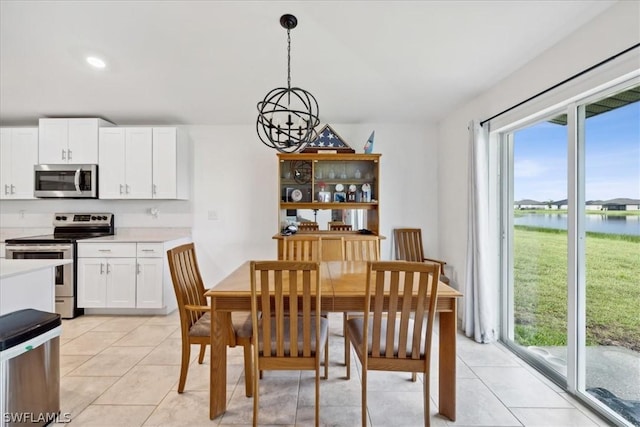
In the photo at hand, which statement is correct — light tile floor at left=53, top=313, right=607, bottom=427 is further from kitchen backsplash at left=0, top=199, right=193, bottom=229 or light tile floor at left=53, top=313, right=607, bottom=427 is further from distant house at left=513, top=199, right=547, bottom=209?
kitchen backsplash at left=0, top=199, right=193, bottom=229

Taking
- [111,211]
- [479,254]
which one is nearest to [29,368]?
[111,211]

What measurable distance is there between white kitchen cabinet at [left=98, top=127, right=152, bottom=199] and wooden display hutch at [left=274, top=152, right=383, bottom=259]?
1.65 metres

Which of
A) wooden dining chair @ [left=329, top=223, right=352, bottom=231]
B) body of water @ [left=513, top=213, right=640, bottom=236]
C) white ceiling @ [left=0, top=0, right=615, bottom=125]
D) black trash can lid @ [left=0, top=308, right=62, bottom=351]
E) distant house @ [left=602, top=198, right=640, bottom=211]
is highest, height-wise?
white ceiling @ [left=0, top=0, right=615, bottom=125]

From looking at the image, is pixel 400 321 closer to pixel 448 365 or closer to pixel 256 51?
pixel 448 365

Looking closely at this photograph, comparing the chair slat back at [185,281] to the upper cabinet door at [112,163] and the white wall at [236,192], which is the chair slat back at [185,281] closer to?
the white wall at [236,192]

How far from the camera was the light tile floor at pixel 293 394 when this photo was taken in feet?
5.99

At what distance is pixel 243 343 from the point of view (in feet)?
6.36

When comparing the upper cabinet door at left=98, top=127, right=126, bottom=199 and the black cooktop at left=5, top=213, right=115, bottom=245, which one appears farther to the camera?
the black cooktop at left=5, top=213, right=115, bottom=245

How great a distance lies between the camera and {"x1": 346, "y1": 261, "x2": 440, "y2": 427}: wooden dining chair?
1.62m

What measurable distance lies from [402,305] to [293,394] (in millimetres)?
1049

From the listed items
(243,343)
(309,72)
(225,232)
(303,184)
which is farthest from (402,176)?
Answer: (243,343)

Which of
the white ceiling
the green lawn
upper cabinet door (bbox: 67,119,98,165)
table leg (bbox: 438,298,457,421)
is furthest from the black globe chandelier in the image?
upper cabinet door (bbox: 67,119,98,165)

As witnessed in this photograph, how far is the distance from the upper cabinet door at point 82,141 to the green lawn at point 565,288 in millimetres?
4790

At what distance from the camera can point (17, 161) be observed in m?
3.64
